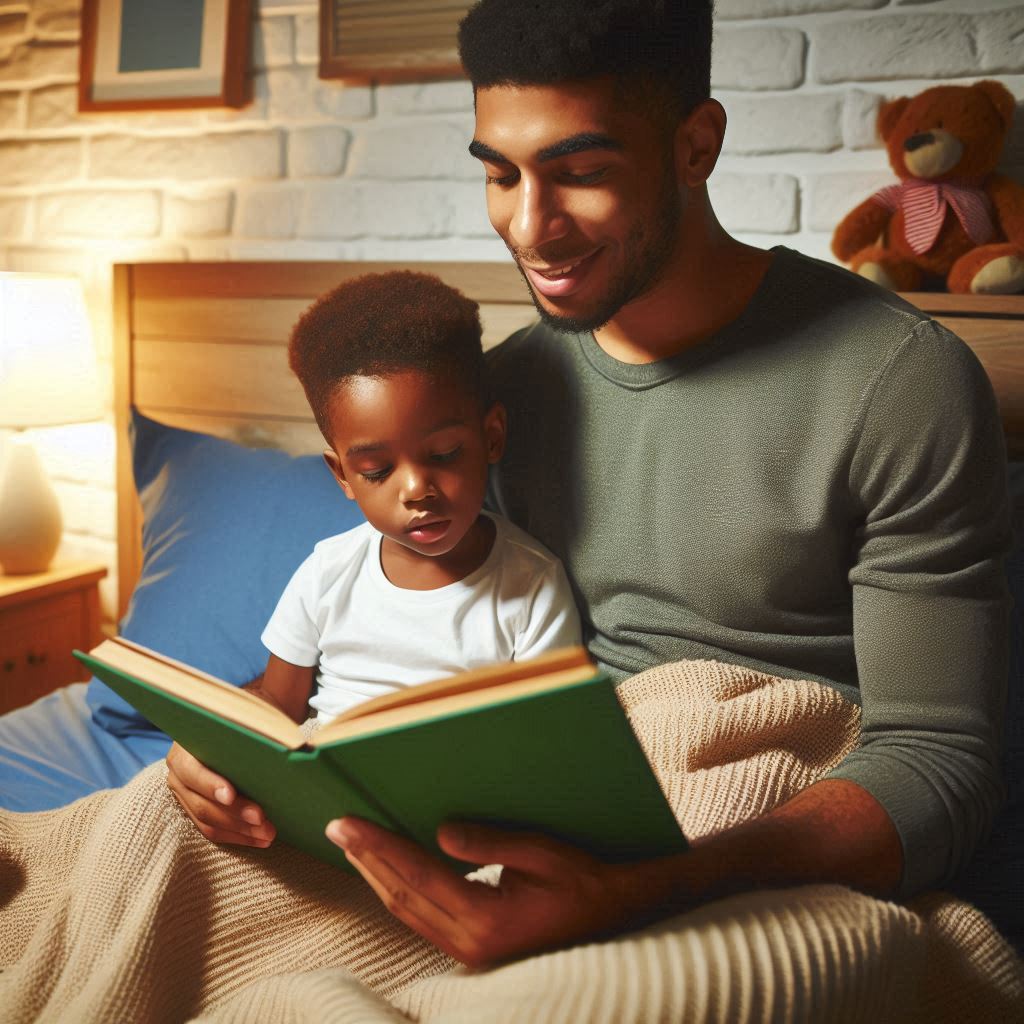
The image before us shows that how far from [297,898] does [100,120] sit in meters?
1.78

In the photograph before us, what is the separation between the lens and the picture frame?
1.91m

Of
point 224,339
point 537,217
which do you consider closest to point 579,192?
point 537,217

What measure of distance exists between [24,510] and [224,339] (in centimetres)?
52

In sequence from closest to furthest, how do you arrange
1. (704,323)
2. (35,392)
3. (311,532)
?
(704,323), (311,532), (35,392)

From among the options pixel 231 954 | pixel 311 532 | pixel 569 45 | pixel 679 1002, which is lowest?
pixel 231 954

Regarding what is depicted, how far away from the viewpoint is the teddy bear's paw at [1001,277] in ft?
4.37

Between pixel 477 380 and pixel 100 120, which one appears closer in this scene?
pixel 477 380

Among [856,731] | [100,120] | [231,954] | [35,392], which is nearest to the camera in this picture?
[231,954]

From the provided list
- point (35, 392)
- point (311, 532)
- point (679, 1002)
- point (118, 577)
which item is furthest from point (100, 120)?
point (679, 1002)

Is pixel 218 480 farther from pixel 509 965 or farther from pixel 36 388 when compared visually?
pixel 509 965

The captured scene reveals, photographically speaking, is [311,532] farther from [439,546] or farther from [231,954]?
[231,954]

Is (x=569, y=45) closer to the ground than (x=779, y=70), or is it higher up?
closer to the ground

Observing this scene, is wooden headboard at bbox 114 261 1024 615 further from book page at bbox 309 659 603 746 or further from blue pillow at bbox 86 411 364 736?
book page at bbox 309 659 603 746

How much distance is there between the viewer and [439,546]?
1.07 meters
